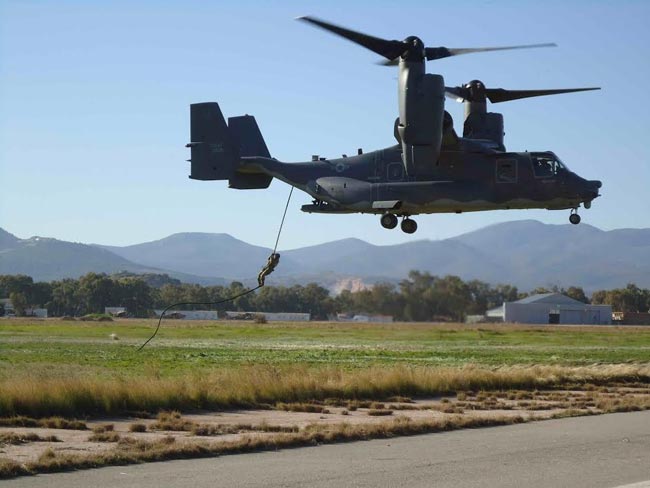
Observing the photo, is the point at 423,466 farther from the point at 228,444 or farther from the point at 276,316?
the point at 276,316

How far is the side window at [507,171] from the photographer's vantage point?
108 feet

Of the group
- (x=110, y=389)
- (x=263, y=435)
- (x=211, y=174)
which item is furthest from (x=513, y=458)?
(x=211, y=174)

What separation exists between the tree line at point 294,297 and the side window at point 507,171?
42517 millimetres

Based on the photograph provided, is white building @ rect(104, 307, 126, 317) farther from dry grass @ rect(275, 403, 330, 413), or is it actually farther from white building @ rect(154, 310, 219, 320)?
dry grass @ rect(275, 403, 330, 413)

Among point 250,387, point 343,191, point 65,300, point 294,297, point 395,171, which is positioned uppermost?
point 395,171

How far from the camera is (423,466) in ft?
62.8

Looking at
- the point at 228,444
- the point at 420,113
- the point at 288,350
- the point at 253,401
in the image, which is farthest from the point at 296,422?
the point at 288,350

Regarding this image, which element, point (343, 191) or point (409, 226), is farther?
point (343, 191)

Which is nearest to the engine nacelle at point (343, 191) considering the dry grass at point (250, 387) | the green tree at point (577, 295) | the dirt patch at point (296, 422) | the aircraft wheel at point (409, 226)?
the aircraft wheel at point (409, 226)

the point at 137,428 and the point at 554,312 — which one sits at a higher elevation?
the point at 554,312

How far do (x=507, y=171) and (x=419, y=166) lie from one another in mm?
4295

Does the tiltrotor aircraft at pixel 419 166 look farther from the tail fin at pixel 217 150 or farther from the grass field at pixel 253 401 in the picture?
the grass field at pixel 253 401

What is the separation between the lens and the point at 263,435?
920 inches

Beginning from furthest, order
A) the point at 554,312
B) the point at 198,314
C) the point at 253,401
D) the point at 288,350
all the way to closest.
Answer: the point at 198,314
the point at 554,312
the point at 288,350
the point at 253,401
